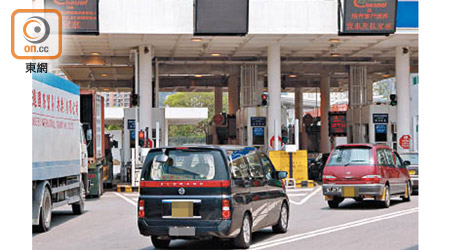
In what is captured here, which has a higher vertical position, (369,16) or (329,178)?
(369,16)

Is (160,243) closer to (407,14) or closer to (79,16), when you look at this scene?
(79,16)

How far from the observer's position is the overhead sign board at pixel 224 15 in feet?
90.1

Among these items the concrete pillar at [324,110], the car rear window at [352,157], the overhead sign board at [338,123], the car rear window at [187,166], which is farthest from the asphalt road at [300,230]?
the concrete pillar at [324,110]

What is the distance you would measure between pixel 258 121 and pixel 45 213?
21241mm

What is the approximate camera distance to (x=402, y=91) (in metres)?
35.0

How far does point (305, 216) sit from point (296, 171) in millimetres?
12646

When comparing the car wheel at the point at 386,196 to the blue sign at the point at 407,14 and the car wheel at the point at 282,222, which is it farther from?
the blue sign at the point at 407,14

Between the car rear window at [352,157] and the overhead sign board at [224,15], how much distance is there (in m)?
8.68

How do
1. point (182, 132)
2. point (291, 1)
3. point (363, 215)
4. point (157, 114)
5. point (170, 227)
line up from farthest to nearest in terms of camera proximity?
point (182, 132) → point (157, 114) → point (291, 1) → point (363, 215) → point (170, 227)

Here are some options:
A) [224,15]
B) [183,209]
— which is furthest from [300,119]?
[183,209]

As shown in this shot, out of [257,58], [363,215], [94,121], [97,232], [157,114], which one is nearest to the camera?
[97,232]

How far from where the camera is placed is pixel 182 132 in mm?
126125
